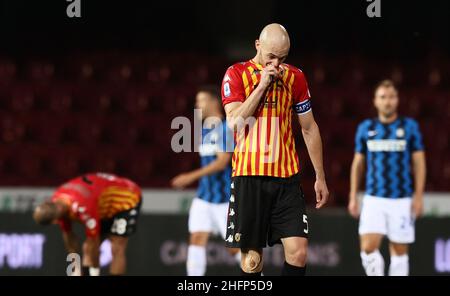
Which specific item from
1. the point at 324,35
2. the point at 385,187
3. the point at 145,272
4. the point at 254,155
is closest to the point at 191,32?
the point at 324,35

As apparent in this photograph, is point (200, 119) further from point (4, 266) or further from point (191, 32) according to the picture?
point (191, 32)

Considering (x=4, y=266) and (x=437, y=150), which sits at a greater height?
(x=437, y=150)

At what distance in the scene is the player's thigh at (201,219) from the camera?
26.6ft

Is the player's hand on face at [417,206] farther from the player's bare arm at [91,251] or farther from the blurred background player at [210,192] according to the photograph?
the player's bare arm at [91,251]

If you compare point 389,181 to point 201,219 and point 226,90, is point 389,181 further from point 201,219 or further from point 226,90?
point 226,90

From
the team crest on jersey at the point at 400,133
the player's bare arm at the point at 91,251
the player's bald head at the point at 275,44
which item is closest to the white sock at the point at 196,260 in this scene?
the player's bare arm at the point at 91,251

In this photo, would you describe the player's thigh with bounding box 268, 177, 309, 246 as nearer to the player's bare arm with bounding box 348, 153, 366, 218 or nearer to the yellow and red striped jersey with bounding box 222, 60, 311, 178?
the yellow and red striped jersey with bounding box 222, 60, 311, 178

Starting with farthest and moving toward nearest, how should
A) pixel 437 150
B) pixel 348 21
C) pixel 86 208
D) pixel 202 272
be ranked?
pixel 348 21 < pixel 437 150 < pixel 202 272 < pixel 86 208

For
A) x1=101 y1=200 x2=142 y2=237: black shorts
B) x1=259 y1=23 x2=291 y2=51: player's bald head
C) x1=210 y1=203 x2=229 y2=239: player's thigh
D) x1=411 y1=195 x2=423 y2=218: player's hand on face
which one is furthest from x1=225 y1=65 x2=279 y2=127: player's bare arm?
x1=210 y1=203 x2=229 y2=239: player's thigh

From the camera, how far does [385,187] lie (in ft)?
24.7

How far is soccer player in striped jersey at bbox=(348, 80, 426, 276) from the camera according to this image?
7.44 metres

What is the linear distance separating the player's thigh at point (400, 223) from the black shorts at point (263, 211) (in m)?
2.56

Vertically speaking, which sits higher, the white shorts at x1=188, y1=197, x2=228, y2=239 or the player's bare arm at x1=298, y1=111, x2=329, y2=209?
the player's bare arm at x1=298, y1=111, x2=329, y2=209

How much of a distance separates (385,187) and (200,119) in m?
2.04
